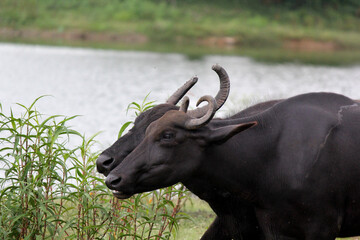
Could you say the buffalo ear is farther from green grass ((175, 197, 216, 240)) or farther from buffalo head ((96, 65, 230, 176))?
green grass ((175, 197, 216, 240))

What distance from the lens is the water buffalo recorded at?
466 cm

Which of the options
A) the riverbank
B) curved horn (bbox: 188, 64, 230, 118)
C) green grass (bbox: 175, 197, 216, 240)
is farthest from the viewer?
the riverbank

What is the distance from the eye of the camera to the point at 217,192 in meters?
4.98

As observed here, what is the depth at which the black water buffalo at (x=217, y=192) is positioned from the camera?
196 inches

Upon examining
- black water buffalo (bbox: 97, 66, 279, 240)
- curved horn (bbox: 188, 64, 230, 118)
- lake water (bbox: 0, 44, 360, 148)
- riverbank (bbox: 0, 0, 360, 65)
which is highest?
riverbank (bbox: 0, 0, 360, 65)

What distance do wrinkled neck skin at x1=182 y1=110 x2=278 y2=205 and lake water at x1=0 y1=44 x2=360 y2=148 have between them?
322 inches

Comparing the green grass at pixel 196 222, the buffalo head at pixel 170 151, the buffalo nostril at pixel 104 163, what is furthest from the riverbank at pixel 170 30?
the buffalo head at pixel 170 151

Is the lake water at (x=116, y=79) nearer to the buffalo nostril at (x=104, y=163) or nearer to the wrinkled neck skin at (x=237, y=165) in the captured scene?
the buffalo nostril at (x=104, y=163)

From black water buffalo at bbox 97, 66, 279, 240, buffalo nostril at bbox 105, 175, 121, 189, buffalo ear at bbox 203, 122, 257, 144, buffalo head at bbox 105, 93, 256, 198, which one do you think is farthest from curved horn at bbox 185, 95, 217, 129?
buffalo nostril at bbox 105, 175, 121, 189

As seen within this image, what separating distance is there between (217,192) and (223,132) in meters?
0.58

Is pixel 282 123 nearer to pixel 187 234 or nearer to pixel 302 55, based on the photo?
pixel 187 234

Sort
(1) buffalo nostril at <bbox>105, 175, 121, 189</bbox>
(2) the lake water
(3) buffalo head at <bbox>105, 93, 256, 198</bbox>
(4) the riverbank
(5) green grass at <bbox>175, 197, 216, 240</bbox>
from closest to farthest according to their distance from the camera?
(1) buffalo nostril at <bbox>105, 175, 121, 189</bbox>
(3) buffalo head at <bbox>105, 93, 256, 198</bbox>
(5) green grass at <bbox>175, 197, 216, 240</bbox>
(2) the lake water
(4) the riverbank

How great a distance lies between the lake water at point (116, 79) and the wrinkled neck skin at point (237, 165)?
8.19 metres

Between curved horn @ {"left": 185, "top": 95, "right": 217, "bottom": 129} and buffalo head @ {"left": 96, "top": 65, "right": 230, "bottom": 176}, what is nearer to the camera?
curved horn @ {"left": 185, "top": 95, "right": 217, "bottom": 129}
